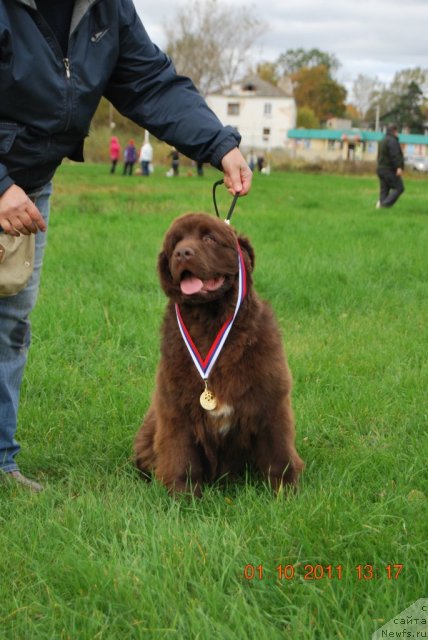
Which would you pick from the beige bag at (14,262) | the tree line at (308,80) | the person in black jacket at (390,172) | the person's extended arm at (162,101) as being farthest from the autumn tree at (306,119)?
the beige bag at (14,262)

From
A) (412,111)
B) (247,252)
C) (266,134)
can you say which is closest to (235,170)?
(247,252)

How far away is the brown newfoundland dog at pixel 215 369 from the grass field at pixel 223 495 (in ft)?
0.57

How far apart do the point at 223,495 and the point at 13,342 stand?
1233mm

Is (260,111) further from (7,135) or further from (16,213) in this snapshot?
(16,213)

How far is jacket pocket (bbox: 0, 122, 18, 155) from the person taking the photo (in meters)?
3.06

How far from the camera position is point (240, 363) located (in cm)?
332

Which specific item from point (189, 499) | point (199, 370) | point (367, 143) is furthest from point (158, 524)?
point (367, 143)

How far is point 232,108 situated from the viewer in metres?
92.0

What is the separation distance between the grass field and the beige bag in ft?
3.07

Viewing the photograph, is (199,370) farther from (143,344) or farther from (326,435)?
(143,344)

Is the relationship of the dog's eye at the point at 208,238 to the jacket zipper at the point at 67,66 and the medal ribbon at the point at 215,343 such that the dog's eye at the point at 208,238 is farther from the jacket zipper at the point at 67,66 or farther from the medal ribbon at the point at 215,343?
the jacket zipper at the point at 67,66

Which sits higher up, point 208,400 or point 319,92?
point 319,92

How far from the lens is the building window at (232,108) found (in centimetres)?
9162
